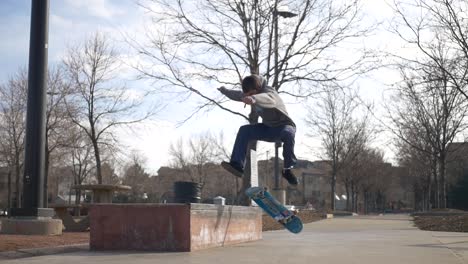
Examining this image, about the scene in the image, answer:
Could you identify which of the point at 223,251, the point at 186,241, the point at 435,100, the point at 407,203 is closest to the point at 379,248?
the point at 223,251

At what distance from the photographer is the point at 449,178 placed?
55.2m

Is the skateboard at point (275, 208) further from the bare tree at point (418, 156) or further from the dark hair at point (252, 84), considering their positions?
the bare tree at point (418, 156)

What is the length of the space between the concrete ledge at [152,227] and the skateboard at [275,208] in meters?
0.73

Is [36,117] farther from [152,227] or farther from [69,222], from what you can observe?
[152,227]

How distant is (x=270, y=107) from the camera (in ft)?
23.3

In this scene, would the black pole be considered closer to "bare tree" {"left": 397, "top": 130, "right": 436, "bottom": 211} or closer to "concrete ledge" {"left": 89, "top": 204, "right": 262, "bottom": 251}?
"concrete ledge" {"left": 89, "top": 204, "right": 262, "bottom": 251}

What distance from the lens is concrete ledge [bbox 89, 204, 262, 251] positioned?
7910 millimetres

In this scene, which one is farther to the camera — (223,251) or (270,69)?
(270,69)

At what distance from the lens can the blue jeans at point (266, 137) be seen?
7.57 meters

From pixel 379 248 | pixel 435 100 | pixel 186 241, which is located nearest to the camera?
pixel 186 241

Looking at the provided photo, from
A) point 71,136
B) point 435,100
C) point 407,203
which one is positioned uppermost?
point 435,100

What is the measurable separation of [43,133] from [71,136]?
19024 millimetres

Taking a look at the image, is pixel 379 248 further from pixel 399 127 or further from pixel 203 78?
pixel 399 127

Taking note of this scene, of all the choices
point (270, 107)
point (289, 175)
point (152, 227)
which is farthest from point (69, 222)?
point (270, 107)
